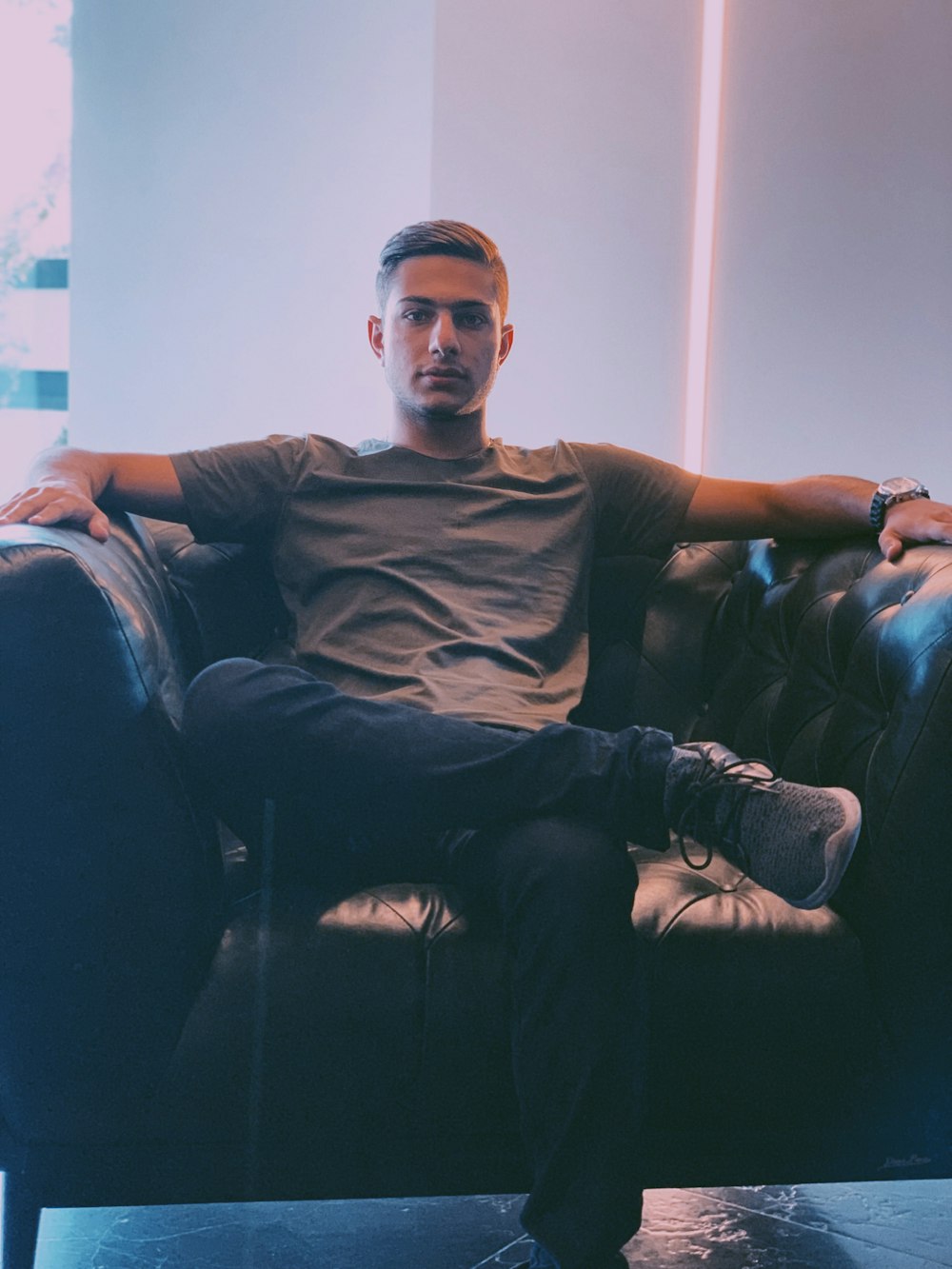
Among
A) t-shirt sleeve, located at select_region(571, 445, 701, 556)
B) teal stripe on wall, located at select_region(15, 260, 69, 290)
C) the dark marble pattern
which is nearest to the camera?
the dark marble pattern

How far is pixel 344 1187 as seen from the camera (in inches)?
48.1

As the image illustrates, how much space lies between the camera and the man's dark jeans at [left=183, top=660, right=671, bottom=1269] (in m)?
1.09

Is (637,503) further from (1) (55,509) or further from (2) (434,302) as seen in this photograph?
(1) (55,509)

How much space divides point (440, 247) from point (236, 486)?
1.70 ft

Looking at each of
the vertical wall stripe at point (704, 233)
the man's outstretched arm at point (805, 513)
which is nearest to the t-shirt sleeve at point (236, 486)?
the man's outstretched arm at point (805, 513)

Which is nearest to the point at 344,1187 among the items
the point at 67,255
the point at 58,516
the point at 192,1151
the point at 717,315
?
the point at 192,1151

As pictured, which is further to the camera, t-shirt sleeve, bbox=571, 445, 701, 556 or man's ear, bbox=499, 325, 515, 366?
man's ear, bbox=499, 325, 515, 366

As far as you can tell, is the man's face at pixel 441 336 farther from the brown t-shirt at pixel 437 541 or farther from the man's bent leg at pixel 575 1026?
the man's bent leg at pixel 575 1026

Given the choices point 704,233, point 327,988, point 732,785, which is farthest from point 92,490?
point 704,233

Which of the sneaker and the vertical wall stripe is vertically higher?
the vertical wall stripe

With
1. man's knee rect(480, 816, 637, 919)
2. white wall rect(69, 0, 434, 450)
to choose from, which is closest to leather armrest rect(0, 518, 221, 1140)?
man's knee rect(480, 816, 637, 919)

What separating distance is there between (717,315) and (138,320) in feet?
5.16

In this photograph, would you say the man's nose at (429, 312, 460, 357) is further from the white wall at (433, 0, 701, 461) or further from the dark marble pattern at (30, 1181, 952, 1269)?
the dark marble pattern at (30, 1181, 952, 1269)

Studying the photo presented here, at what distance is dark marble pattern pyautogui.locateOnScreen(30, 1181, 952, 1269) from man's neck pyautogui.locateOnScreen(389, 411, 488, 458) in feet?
3.57
